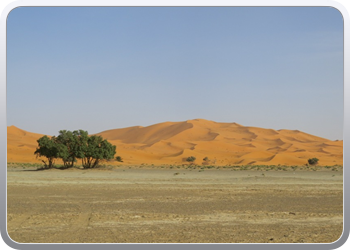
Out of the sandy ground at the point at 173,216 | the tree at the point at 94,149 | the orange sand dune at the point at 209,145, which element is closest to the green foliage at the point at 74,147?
the tree at the point at 94,149

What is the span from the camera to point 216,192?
26500 millimetres

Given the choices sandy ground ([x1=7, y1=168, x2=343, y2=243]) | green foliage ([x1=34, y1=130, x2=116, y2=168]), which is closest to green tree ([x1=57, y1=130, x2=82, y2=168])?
green foliage ([x1=34, y1=130, x2=116, y2=168])

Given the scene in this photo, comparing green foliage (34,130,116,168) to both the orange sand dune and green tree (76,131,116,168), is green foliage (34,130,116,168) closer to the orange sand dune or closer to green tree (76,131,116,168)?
green tree (76,131,116,168)

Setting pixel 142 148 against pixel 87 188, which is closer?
pixel 87 188

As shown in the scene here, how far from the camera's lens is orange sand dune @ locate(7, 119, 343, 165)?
89519 millimetres

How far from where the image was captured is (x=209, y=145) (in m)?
117

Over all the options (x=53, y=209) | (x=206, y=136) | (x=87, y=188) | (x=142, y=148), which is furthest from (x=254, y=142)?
(x=53, y=209)

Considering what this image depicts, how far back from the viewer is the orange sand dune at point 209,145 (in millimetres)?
89519

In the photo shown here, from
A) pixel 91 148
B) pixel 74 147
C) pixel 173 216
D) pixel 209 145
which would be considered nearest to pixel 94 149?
pixel 91 148

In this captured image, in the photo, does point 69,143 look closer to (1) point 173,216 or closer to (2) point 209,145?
(1) point 173,216

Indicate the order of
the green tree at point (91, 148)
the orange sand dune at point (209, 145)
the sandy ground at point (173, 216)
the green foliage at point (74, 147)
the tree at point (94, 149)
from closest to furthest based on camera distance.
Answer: the sandy ground at point (173, 216), the green foliage at point (74, 147), the green tree at point (91, 148), the tree at point (94, 149), the orange sand dune at point (209, 145)

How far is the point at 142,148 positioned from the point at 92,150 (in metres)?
65.8

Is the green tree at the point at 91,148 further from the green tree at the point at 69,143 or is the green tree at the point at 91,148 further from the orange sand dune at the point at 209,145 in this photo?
the orange sand dune at the point at 209,145
